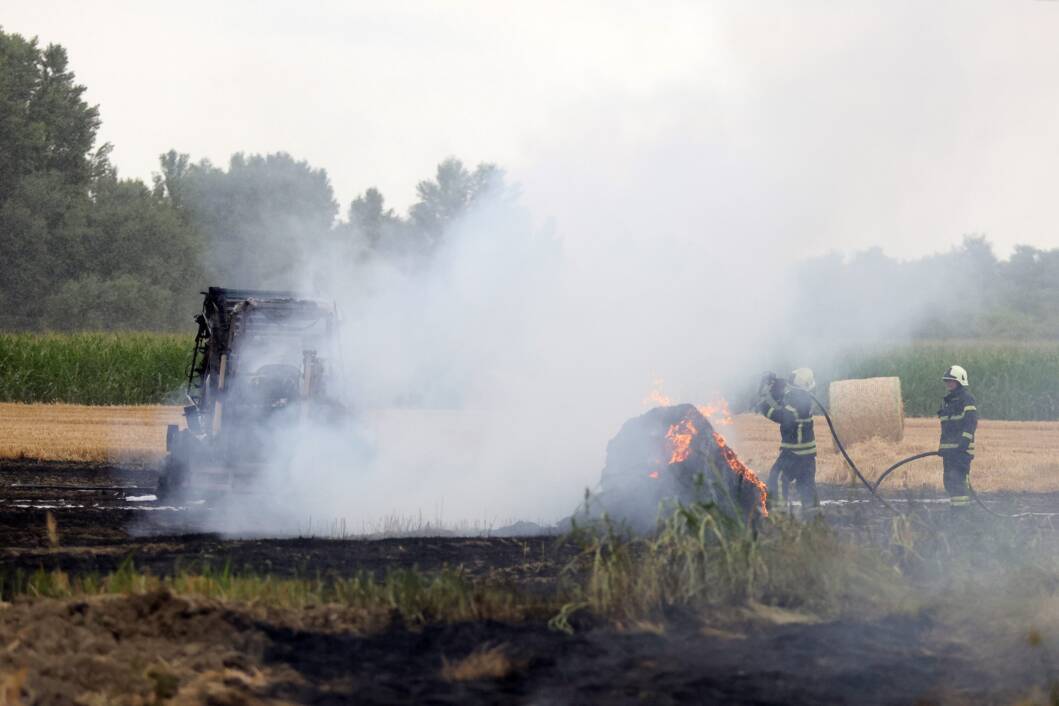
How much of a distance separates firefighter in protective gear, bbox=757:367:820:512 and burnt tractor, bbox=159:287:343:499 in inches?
216

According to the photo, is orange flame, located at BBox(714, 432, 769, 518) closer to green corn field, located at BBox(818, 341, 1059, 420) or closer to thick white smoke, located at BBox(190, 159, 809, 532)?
thick white smoke, located at BBox(190, 159, 809, 532)

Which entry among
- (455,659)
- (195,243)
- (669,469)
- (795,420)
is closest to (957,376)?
(795,420)

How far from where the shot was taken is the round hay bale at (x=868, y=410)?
24.0 m

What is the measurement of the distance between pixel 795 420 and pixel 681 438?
2.20 meters

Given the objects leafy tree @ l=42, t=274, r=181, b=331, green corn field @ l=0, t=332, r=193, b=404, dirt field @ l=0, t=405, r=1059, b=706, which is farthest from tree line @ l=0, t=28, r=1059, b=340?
dirt field @ l=0, t=405, r=1059, b=706

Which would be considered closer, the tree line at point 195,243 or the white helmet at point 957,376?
the white helmet at point 957,376

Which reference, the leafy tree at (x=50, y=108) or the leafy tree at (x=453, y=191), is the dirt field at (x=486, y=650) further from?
the leafy tree at (x=50, y=108)

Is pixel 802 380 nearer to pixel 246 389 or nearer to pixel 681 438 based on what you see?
pixel 681 438

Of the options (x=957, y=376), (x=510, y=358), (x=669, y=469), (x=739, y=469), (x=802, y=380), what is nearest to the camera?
(x=669, y=469)

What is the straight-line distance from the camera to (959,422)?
14719mm

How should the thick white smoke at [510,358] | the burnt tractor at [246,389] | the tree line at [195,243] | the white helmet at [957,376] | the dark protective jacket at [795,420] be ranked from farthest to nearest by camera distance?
1. the tree line at [195,243]
2. the thick white smoke at [510,358]
3. the burnt tractor at [246,389]
4. the white helmet at [957,376]
5. the dark protective jacket at [795,420]

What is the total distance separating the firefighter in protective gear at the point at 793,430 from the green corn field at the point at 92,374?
20595mm

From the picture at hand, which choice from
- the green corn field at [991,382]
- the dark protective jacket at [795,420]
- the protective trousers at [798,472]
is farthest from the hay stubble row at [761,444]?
the green corn field at [991,382]

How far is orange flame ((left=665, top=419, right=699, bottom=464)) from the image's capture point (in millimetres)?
13102
